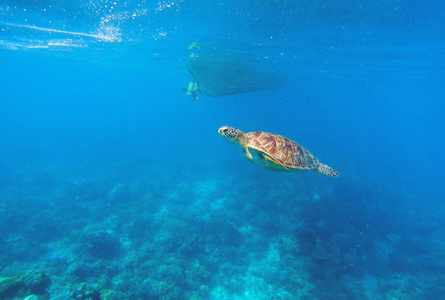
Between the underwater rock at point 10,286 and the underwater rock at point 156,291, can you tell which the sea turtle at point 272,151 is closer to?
the underwater rock at point 156,291

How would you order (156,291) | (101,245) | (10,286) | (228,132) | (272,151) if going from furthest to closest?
(101,245) < (156,291) < (10,286) < (272,151) < (228,132)

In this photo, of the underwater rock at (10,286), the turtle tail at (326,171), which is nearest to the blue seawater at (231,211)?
the underwater rock at (10,286)

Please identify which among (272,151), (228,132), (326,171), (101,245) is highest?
(326,171)

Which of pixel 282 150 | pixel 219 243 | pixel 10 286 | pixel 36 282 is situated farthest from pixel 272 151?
pixel 10 286

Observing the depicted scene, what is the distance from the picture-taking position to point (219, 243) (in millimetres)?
10703

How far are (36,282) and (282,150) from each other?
8730 mm

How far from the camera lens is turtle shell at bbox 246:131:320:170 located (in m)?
4.86

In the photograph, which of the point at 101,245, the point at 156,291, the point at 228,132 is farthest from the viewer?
the point at 101,245

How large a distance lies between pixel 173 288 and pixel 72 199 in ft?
43.9

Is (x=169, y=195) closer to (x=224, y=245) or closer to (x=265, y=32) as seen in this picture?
(x=224, y=245)

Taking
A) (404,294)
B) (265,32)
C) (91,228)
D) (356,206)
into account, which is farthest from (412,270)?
(91,228)

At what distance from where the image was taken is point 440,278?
10008 millimetres

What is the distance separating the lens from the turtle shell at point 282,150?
15.9 feet

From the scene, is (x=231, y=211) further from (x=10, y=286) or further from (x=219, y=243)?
(x=10, y=286)
